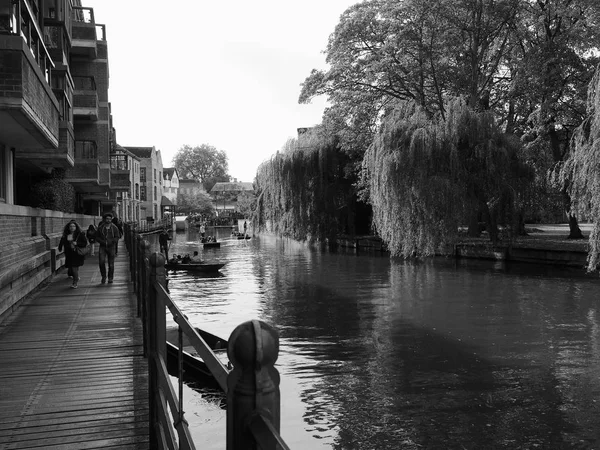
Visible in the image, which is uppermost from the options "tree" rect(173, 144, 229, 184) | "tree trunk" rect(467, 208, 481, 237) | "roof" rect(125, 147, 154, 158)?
"tree" rect(173, 144, 229, 184)

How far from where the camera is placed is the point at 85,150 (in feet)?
94.4

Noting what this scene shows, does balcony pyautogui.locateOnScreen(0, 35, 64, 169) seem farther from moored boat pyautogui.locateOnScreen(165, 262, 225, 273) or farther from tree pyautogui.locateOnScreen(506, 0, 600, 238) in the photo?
tree pyautogui.locateOnScreen(506, 0, 600, 238)

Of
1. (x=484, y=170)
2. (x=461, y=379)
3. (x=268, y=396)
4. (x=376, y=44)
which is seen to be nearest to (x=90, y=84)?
(x=376, y=44)

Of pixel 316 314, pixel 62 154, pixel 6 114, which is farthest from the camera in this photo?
pixel 62 154

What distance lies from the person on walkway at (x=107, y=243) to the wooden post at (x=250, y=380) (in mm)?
12883

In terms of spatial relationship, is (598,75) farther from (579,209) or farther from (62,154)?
(62,154)

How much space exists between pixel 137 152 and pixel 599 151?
266 feet

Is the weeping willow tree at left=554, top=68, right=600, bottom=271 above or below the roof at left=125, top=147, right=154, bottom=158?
below

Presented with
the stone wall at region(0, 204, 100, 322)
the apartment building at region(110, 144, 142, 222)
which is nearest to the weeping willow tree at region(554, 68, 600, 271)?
the stone wall at region(0, 204, 100, 322)

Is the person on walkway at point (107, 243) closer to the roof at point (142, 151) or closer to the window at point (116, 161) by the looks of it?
the window at point (116, 161)

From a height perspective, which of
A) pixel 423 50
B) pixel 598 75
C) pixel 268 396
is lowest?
pixel 268 396

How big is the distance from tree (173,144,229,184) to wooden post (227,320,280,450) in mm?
152210

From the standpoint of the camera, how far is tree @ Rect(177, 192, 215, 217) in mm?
113250

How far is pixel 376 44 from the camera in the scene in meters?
34.3
